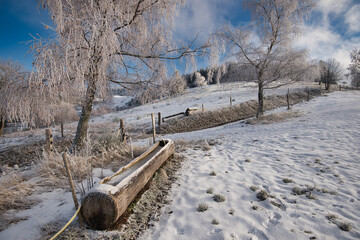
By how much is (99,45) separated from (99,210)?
2793 mm

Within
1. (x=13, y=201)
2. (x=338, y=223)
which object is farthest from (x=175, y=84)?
(x=338, y=223)

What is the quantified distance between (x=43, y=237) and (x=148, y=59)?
168 inches

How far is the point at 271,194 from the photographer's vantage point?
2.68 metres

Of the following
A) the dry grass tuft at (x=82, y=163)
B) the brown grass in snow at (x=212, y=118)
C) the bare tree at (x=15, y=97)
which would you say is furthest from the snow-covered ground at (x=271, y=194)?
the brown grass in snow at (x=212, y=118)

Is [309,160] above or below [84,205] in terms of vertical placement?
below

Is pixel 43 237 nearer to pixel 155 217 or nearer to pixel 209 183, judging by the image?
pixel 155 217

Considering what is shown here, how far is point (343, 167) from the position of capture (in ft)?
11.2

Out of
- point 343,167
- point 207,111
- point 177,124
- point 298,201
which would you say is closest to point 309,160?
point 343,167

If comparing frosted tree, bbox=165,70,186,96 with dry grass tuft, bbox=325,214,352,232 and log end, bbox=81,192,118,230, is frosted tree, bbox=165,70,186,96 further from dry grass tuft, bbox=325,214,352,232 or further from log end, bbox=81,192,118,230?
dry grass tuft, bbox=325,214,352,232

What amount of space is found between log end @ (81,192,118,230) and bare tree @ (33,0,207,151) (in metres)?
2.04

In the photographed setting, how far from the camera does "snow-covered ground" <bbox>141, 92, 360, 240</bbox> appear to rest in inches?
77.2

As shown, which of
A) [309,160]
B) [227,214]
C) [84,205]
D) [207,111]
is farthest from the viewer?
[207,111]

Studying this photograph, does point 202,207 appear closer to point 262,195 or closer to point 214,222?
point 214,222

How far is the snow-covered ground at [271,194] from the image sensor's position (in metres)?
1.96
